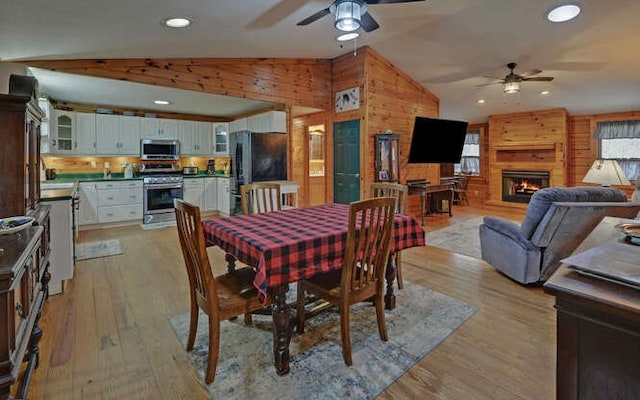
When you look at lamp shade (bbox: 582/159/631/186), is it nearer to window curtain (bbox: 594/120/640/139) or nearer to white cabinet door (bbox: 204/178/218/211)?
window curtain (bbox: 594/120/640/139)

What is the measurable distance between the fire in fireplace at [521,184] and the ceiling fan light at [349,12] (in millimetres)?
7192

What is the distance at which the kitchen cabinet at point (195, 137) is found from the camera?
7.01 meters

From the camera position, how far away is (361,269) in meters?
2.03

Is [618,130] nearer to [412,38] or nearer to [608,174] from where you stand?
[608,174]

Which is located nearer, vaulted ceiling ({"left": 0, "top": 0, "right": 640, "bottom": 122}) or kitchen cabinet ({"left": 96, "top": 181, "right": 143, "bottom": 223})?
vaulted ceiling ({"left": 0, "top": 0, "right": 640, "bottom": 122})

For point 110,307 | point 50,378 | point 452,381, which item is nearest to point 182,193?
point 110,307

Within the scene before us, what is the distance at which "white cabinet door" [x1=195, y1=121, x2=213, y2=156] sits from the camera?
720 cm

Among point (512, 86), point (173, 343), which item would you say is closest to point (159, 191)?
point (173, 343)

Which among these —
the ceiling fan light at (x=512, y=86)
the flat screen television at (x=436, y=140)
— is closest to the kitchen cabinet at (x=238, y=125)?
the flat screen television at (x=436, y=140)

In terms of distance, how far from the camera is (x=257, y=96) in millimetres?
5117

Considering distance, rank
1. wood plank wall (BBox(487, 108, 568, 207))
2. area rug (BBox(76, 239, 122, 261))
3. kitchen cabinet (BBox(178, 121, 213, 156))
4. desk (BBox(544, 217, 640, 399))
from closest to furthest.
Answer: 1. desk (BBox(544, 217, 640, 399))
2. area rug (BBox(76, 239, 122, 261))
3. kitchen cabinet (BBox(178, 121, 213, 156))
4. wood plank wall (BBox(487, 108, 568, 207))

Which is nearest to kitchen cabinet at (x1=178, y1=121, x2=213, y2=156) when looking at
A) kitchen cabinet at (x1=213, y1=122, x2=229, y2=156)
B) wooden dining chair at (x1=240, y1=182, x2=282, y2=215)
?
kitchen cabinet at (x1=213, y1=122, x2=229, y2=156)

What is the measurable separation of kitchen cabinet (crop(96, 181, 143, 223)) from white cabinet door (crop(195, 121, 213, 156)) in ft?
4.87

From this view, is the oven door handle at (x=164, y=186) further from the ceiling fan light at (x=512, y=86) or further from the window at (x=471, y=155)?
the window at (x=471, y=155)
